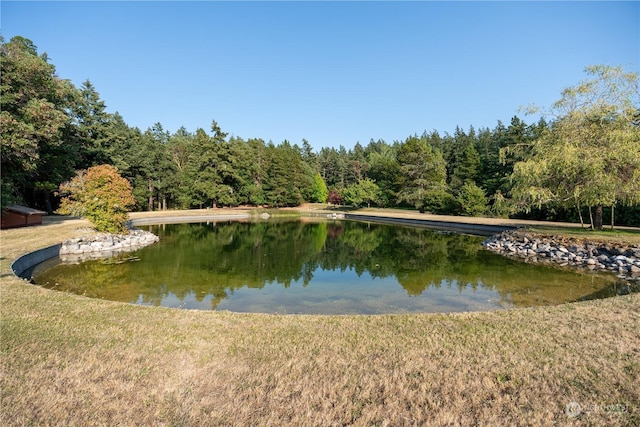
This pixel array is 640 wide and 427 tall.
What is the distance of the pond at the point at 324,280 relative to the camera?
784cm

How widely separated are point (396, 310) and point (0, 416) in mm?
6181

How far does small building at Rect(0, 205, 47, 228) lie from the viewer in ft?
56.1

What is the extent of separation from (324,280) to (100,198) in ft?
39.2

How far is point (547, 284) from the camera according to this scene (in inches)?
373

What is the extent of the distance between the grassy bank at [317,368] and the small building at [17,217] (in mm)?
15740

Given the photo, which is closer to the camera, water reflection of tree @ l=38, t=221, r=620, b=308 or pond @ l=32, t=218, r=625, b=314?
pond @ l=32, t=218, r=625, b=314

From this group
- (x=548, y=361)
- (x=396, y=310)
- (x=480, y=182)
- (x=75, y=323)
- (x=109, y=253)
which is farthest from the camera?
(x=480, y=182)

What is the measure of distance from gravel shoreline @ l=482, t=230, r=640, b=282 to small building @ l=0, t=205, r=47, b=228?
23691mm

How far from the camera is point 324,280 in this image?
10.4 metres

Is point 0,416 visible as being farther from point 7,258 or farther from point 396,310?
point 7,258

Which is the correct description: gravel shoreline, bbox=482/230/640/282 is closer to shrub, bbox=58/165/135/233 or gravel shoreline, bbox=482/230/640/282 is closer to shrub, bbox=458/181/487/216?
shrub, bbox=458/181/487/216

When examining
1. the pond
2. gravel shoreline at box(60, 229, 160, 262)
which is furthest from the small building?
the pond

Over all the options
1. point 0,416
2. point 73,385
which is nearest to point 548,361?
point 73,385

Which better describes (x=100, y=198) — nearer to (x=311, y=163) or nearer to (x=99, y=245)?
(x=99, y=245)
